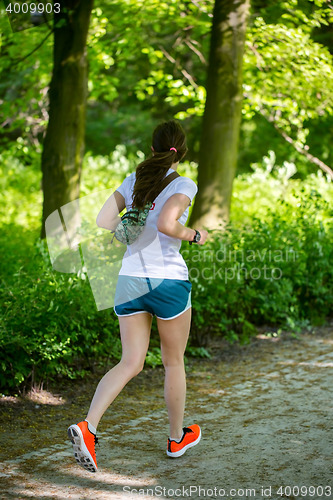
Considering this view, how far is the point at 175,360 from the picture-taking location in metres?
3.89

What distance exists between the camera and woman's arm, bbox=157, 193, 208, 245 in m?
3.62

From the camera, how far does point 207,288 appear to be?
21.2 feet

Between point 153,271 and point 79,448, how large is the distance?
1.06 meters

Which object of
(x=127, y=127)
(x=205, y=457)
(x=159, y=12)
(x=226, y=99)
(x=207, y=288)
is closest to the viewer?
(x=205, y=457)

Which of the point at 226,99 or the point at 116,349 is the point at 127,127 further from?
the point at 116,349

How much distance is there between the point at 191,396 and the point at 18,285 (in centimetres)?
173

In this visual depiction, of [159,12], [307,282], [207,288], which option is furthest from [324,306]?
[159,12]

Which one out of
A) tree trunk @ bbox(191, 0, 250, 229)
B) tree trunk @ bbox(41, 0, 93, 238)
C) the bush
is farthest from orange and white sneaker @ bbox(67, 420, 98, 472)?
tree trunk @ bbox(41, 0, 93, 238)

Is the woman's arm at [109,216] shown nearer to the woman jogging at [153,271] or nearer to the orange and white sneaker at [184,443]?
the woman jogging at [153,271]

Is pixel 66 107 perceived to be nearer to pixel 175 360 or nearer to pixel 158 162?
pixel 158 162

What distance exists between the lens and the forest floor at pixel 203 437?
11.6 ft

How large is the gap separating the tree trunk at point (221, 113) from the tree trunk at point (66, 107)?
1.70 metres

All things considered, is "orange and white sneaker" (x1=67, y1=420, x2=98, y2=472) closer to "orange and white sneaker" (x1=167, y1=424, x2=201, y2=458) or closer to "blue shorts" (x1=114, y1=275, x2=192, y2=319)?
"orange and white sneaker" (x1=167, y1=424, x2=201, y2=458)

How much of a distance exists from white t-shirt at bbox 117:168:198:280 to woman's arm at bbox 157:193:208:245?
5cm
